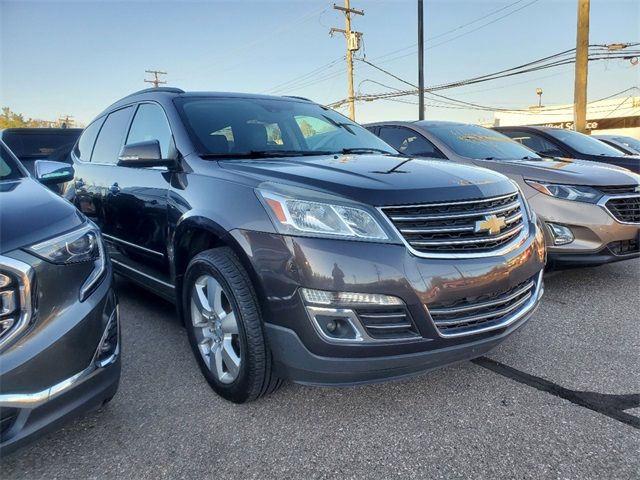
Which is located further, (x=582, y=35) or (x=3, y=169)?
(x=582, y=35)

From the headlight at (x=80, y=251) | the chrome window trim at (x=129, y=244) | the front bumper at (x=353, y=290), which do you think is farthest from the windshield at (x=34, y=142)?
the front bumper at (x=353, y=290)

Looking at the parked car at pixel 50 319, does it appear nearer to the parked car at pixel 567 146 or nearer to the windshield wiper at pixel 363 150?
the windshield wiper at pixel 363 150

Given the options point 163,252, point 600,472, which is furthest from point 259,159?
point 600,472

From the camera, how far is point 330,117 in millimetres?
4004

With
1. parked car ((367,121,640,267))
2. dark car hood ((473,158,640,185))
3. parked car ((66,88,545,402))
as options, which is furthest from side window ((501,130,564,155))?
parked car ((66,88,545,402))

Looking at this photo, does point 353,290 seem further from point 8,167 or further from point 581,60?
point 581,60

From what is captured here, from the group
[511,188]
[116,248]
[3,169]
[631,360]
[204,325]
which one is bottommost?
[631,360]

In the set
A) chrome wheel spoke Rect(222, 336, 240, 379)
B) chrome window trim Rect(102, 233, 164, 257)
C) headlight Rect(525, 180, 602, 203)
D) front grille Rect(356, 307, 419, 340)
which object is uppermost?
headlight Rect(525, 180, 602, 203)

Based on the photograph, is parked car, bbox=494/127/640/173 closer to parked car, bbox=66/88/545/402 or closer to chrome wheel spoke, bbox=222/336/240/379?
parked car, bbox=66/88/545/402

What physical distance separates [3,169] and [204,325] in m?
1.32

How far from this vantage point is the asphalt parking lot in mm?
1982

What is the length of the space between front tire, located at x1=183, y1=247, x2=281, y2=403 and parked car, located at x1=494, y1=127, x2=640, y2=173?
5432mm

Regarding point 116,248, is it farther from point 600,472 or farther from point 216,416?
point 600,472

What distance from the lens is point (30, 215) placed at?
1.86 meters
